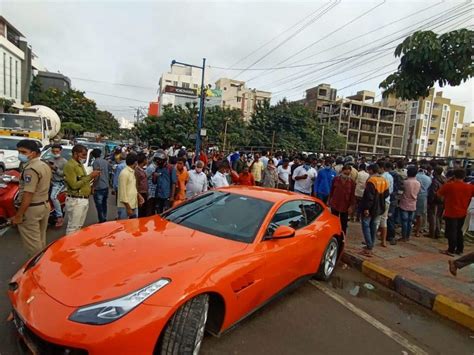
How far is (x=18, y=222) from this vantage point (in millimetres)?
3691

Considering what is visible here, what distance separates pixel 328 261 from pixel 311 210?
832 mm

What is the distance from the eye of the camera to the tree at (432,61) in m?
3.94

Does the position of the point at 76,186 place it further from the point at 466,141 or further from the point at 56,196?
the point at 466,141

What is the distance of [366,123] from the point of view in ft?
217

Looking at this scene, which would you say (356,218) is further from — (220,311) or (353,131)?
(353,131)

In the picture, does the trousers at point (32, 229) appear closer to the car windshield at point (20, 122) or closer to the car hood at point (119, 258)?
the car hood at point (119, 258)

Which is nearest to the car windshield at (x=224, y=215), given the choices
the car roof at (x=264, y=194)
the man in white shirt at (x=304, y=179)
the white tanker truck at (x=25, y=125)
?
the car roof at (x=264, y=194)

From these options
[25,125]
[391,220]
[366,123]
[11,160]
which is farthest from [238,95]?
[391,220]

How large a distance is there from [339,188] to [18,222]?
5.36 m

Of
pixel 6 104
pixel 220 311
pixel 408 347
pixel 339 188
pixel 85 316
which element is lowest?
pixel 408 347

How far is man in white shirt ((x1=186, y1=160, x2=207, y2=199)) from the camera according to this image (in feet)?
22.0

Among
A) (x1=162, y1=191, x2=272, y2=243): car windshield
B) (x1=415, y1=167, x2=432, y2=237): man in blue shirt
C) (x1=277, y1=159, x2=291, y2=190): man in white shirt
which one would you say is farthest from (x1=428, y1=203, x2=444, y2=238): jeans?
(x1=162, y1=191, x2=272, y2=243): car windshield

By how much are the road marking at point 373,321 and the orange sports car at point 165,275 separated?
23.1 inches

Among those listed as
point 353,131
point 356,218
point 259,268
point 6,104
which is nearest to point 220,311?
point 259,268
